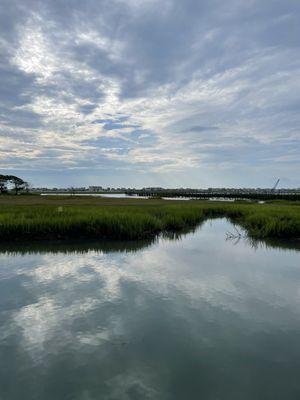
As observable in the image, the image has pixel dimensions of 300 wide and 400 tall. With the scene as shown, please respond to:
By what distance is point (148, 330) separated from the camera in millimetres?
7035

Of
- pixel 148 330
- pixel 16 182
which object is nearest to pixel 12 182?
pixel 16 182

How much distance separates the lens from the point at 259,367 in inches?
221

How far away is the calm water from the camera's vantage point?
5.09 metres

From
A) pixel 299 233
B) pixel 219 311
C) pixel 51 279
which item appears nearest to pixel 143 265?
pixel 51 279

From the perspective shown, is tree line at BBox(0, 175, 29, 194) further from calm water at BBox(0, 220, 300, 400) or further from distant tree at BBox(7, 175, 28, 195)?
calm water at BBox(0, 220, 300, 400)

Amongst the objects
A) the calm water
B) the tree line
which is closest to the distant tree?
the tree line

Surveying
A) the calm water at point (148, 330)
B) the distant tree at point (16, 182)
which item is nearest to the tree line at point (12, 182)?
the distant tree at point (16, 182)

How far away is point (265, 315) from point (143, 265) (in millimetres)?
5934

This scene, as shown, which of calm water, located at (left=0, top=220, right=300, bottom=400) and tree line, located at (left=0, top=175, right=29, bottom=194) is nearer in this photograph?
calm water, located at (left=0, top=220, right=300, bottom=400)

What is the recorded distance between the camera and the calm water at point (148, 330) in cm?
509

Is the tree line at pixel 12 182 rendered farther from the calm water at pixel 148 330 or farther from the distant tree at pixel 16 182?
the calm water at pixel 148 330

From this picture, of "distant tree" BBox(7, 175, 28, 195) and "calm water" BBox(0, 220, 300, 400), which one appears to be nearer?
"calm water" BBox(0, 220, 300, 400)

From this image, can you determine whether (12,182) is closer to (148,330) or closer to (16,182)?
(16,182)

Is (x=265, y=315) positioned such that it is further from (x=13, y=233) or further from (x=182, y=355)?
(x=13, y=233)
